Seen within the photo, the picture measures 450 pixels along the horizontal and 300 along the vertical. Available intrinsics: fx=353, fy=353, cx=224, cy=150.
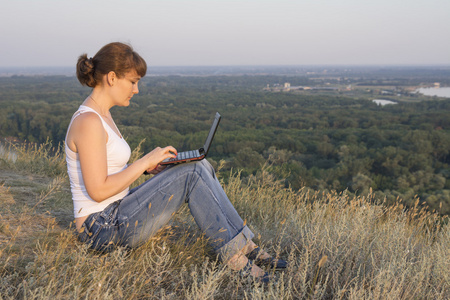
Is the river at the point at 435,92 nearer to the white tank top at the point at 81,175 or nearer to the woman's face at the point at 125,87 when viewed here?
the woman's face at the point at 125,87

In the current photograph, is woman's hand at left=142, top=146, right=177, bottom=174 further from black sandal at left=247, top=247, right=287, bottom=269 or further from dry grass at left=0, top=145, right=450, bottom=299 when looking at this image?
black sandal at left=247, top=247, right=287, bottom=269

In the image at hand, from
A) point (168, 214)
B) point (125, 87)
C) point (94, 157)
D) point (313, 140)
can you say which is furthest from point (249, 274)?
point (313, 140)

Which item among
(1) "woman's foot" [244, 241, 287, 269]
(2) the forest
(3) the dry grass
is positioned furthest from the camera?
(2) the forest

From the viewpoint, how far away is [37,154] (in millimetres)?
4422

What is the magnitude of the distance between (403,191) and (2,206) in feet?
78.0

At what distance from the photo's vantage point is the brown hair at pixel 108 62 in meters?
1.82

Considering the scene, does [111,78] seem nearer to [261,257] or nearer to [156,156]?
[156,156]

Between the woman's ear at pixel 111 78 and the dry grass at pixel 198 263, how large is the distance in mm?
688

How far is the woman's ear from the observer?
1850 mm

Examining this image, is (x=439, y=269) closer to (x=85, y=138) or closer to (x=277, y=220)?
(x=277, y=220)

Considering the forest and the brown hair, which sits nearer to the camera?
the brown hair

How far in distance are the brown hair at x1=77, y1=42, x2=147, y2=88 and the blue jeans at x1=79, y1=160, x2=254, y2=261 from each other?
0.59m

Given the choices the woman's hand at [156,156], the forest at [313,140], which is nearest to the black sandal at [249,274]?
the woman's hand at [156,156]

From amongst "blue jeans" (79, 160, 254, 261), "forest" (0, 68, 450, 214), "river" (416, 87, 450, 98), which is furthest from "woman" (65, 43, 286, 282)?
"river" (416, 87, 450, 98)
